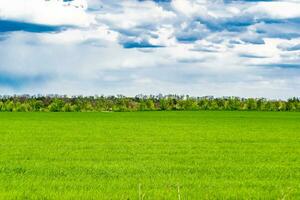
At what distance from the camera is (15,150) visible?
29.1 m

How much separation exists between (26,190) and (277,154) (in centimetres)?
1499

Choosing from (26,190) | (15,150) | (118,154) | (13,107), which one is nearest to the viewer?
(26,190)

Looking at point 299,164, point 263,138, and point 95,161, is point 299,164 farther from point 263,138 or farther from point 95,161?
point 263,138

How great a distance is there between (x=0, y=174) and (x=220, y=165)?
7683 millimetres

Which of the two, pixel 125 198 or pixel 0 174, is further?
pixel 0 174

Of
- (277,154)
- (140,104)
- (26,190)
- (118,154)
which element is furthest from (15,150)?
(140,104)

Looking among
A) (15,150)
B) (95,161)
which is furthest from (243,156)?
(15,150)

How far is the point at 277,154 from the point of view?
2764 centimetres

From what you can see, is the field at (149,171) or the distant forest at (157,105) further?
the distant forest at (157,105)

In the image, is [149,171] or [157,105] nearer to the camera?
[149,171]

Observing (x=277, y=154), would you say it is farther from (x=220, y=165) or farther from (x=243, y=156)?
(x=220, y=165)

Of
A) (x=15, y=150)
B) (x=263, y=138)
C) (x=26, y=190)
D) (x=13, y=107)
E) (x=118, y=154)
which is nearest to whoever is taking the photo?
(x=26, y=190)

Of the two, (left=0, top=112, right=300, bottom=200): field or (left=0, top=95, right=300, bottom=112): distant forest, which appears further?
(left=0, top=95, right=300, bottom=112): distant forest

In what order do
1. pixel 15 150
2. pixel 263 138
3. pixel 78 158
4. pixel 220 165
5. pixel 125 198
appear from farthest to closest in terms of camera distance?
pixel 263 138, pixel 15 150, pixel 78 158, pixel 220 165, pixel 125 198
